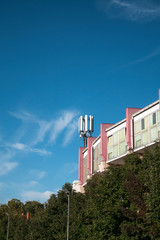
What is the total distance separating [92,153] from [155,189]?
97.8ft

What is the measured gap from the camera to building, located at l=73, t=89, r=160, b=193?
37.2 m

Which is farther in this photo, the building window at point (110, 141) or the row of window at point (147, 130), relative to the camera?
the building window at point (110, 141)

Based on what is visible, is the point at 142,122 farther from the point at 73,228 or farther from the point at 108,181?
the point at 73,228

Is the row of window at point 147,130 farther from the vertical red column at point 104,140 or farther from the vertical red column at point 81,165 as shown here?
the vertical red column at point 81,165

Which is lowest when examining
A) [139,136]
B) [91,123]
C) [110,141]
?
[139,136]

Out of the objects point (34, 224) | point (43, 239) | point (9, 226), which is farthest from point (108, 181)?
point (9, 226)

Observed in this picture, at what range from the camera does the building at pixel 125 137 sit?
37156 millimetres

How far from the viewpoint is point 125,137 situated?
139ft

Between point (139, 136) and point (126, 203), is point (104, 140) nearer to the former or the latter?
point (139, 136)

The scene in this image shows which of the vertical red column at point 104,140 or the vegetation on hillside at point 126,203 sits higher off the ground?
the vertical red column at point 104,140

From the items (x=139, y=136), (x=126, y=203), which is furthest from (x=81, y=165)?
(x=126, y=203)

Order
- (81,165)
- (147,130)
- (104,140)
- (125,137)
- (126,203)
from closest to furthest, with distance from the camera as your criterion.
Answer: (126,203), (147,130), (125,137), (104,140), (81,165)

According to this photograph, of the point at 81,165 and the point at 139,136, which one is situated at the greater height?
the point at 81,165

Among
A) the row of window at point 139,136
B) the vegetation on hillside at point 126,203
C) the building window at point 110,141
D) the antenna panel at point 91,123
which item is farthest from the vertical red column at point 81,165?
the antenna panel at point 91,123
